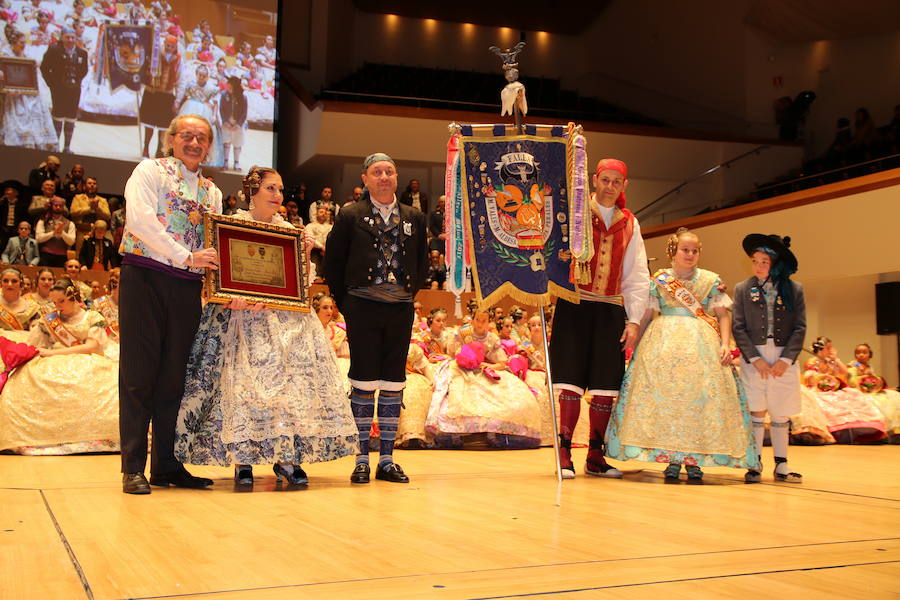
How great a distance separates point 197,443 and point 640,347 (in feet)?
7.86

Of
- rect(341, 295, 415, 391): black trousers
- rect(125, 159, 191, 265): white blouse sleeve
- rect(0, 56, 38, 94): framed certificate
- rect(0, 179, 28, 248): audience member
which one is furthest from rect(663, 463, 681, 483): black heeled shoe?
rect(0, 56, 38, 94): framed certificate

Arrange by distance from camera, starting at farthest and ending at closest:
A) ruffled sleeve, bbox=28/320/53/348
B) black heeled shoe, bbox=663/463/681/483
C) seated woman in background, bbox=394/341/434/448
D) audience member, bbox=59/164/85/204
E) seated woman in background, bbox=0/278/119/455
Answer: audience member, bbox=59/164/85/204 → seated woman in background, bbox=394/341/434/448 → ruffled sleeve, bbox=28/320/53/348 → seated woman in background, bbox=0/278/119/455 → black heeled shoe, bbox=663/463/681/483

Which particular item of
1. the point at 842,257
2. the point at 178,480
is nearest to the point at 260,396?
the point at 178,480

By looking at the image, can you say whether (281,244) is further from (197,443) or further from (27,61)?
(27,61)

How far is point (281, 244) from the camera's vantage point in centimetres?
436

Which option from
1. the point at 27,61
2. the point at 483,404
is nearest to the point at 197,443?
the point at 483,404

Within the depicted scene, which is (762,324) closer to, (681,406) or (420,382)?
(681,406)

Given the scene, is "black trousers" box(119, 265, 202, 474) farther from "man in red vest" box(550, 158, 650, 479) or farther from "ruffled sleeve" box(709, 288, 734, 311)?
"ruffled sleeve" box(709, 288, 734, 311)

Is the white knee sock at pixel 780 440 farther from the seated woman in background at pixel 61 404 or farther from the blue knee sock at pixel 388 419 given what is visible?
the seated woman in background at pixel 61 404

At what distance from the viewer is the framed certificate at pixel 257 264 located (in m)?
→ 4.07

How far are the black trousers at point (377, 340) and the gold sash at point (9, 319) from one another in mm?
3953

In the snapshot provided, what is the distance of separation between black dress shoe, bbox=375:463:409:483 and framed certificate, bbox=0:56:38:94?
1115cm

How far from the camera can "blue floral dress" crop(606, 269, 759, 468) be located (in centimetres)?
470

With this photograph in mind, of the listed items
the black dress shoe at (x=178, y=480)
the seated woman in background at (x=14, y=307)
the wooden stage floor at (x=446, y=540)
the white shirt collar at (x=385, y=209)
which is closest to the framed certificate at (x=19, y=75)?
the seated woman in background at (x=14, y=307)
